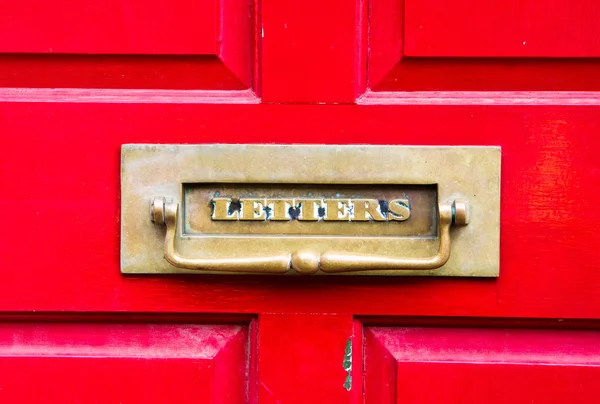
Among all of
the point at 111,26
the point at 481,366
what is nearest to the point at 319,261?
the point at 481,366

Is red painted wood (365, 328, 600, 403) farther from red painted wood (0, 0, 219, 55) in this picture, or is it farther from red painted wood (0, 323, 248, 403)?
red painted wood (0, 0, 219, 55)

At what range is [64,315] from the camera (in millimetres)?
625

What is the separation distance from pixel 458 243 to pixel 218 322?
0.24 meters

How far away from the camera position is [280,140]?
0.61 meters

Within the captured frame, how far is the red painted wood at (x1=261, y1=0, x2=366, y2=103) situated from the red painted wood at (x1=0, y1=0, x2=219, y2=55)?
2.2 inches

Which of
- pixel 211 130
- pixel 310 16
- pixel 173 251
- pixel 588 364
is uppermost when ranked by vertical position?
pixel 310 16

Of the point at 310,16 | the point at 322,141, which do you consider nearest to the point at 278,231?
the point at 322,141

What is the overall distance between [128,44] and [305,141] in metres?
0.19

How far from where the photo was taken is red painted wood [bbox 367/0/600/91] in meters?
0.60

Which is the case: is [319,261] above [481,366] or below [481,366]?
above

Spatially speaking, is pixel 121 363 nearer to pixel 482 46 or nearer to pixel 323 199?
pixel 323 199

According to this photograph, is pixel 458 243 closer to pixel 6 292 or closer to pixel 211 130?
pixel 211 130

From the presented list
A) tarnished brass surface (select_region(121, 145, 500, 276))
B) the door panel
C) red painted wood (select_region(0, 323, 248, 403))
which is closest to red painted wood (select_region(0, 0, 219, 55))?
the door panel

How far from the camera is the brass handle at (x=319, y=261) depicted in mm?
570
